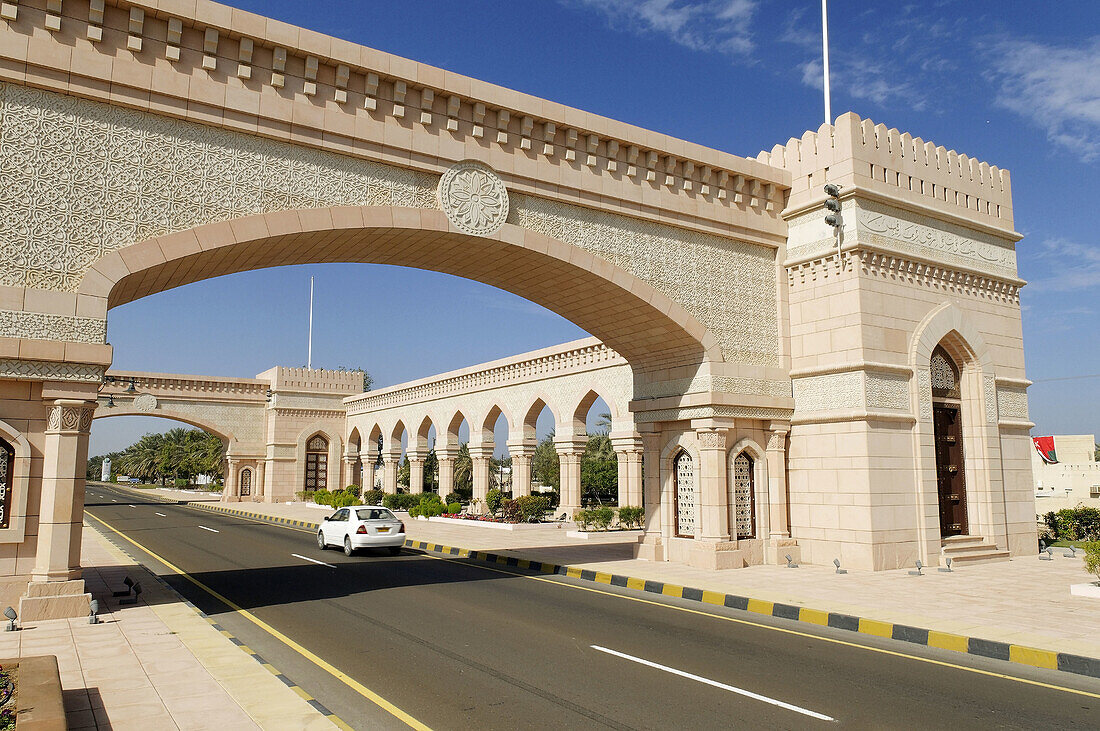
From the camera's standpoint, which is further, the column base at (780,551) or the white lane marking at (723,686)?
the column base at (780,551)

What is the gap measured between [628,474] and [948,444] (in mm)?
10282

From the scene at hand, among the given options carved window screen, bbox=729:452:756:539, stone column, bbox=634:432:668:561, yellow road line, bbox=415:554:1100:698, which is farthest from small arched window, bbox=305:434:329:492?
carved window screen, bbox=729:452:756:539

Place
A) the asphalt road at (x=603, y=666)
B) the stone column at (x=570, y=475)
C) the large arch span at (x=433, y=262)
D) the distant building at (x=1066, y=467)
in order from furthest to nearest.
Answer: the distant building at (x=1066, y=467)
the stone column at (x=570, y=475)
the large arch span at (x=433, y=262)
the asphalt road at (x=603, y=666)

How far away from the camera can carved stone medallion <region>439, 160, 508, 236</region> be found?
11.0 meters

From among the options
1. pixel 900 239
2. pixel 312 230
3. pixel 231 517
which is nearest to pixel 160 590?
pixel 312 230

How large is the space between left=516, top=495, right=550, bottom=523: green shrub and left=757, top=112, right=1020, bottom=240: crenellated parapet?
12902 mm

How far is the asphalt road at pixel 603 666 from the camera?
5.47 meters

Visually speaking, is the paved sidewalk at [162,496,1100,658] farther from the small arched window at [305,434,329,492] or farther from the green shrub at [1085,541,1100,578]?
the small arched window at [305,434,329,492]

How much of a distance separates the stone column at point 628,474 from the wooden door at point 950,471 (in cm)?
950

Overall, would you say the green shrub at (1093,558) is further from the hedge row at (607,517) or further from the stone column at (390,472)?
the stone column at (390,472)

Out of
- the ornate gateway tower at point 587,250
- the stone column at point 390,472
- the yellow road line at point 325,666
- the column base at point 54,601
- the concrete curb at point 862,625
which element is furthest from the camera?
the stone column at point 390,472

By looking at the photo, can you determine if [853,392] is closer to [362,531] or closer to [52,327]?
[362,531]

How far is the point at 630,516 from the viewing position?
2167 centimetres

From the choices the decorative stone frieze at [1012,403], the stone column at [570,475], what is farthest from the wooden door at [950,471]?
the stone column at [570,475]
